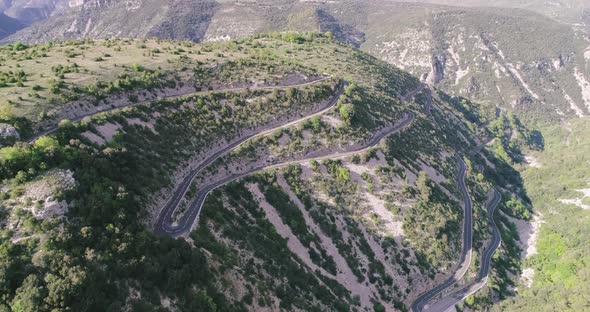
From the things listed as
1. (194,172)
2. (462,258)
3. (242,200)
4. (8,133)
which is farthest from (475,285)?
(8,133)

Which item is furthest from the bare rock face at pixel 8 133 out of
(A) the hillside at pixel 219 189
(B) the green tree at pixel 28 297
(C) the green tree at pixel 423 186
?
(C) the green tree at pixel 423 186

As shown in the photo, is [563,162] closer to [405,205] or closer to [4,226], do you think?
[405,205]

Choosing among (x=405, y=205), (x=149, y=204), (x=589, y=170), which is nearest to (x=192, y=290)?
(x=149, y=204)

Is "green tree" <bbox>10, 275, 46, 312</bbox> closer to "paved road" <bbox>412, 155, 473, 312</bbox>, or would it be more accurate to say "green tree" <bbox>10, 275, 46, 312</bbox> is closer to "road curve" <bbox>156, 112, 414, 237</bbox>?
"road curve" <bbox>156, 112, 414, 237</bbox>

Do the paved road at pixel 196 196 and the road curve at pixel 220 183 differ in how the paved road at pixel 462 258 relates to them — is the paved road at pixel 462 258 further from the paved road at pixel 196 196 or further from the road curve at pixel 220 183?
the paved road at pixel 196 196

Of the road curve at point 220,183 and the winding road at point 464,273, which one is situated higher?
the road curve at point 220,183

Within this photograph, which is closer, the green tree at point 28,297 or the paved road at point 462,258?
the green tree at point 28,297
